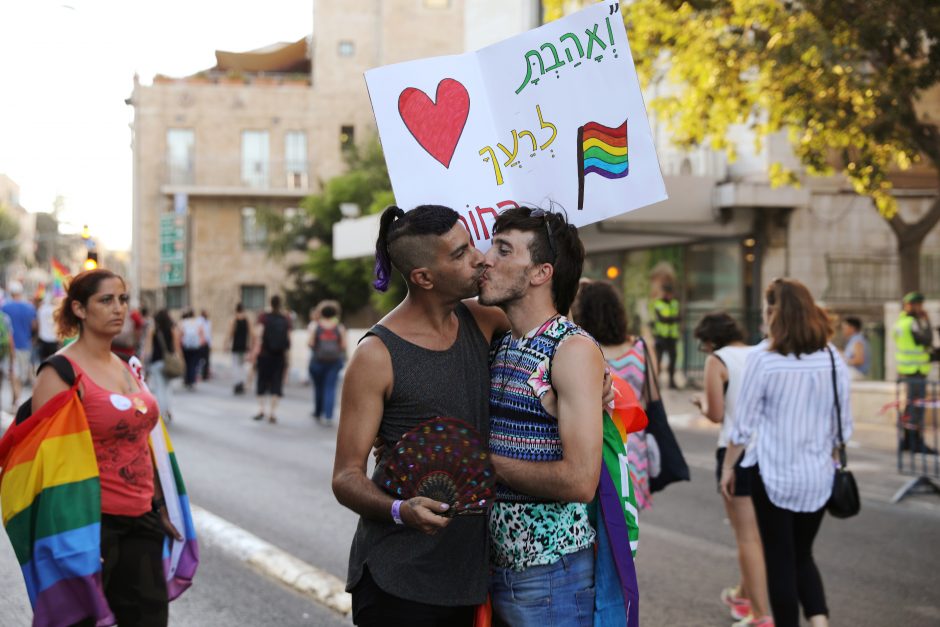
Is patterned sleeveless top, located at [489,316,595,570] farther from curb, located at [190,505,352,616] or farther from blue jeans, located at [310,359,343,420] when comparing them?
blue jeans, located at [310,359,343,420]

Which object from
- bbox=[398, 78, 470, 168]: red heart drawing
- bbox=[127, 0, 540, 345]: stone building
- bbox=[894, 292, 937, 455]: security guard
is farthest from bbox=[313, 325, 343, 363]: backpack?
bbox=[127, 0, 540, 345]: stone building

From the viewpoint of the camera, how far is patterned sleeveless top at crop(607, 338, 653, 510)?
543 cm

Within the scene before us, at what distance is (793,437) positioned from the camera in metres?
5.00

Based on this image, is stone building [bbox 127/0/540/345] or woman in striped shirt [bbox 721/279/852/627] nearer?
woman in striped shirt [bbox 721/279/852/627]

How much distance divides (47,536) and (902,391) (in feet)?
34.1

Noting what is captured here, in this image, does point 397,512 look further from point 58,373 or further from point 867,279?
point 867,279

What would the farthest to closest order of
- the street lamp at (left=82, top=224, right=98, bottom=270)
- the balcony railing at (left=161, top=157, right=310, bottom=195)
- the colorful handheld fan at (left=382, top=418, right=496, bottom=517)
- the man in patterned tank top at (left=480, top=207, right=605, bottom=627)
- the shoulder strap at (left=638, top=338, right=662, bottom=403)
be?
the balcony railing at (left=161, top=157, right=310, bottom=195)
the street lamp at (left=82, top=224, right=98, bottom=270)
the shoulder strap at (left=638, top=338, right=662, bottom=403)
the man in patterned tank top at (left=480, top=207, right=605, bottom=627)
the colorful handheld fan at (left=382, top=418, right=496, bottom=517)

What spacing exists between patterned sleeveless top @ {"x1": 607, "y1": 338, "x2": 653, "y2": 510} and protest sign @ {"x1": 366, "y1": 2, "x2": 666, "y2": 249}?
7.25ft

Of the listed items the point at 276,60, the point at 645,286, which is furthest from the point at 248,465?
the point at 276,60

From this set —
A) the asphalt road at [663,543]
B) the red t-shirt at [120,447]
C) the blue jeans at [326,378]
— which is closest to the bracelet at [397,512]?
the red t-shirt at [120,447]

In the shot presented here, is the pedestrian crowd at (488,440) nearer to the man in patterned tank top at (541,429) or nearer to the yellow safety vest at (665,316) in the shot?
the man in patterned tank top at (541,429)

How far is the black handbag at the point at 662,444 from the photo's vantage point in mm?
5465

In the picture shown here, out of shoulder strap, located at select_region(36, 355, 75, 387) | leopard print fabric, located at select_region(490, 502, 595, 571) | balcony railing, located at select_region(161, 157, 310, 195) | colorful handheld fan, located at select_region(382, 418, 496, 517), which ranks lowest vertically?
leopard print fabric, located at select_region(490, 502, 595, 571)

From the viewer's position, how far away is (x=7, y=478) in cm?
410
